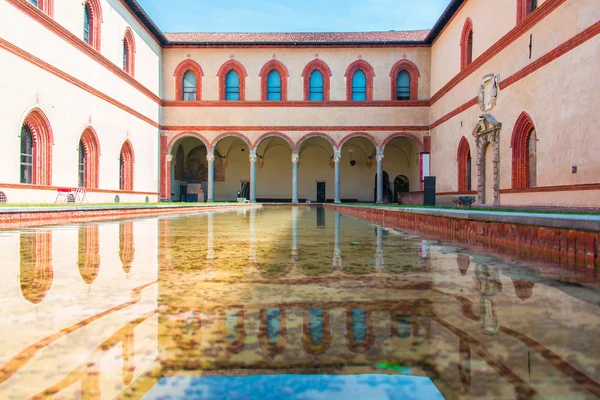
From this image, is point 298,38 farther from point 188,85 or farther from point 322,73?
point 188,85

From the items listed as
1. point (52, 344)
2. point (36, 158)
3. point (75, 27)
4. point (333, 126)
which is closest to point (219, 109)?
point (333, 126)

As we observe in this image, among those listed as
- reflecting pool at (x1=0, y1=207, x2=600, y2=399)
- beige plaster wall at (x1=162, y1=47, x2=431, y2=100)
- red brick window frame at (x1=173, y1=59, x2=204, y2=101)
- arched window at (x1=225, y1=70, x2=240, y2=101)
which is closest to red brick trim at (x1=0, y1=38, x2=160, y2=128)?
red brick window frame at (x1=173, y1=59, x2=204, y2=101)

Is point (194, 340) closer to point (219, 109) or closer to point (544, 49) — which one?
point (544, 49)

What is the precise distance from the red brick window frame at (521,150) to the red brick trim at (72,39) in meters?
14.4

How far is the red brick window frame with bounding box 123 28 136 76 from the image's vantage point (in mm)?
18953

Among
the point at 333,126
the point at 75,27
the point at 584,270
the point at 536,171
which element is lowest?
the point at 584,270

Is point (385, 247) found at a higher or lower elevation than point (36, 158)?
lower

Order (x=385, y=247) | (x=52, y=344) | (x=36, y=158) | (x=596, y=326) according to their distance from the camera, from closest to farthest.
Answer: (x=52, y=344) → (x=596, y=326) → (x=385, y=247) → (x=36, y=158)

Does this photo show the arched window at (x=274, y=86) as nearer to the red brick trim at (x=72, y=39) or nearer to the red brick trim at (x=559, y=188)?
the red brick trim at (x=72, y=39)

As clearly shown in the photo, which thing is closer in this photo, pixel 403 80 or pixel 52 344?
pixel 52 344

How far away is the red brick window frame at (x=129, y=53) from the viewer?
62.2 ft

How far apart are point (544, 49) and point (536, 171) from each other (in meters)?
3.35

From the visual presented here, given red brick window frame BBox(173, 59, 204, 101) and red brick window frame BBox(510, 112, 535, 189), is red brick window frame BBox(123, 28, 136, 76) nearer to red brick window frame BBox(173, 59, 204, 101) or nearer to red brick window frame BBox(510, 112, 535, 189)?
red brick window frame BBox(173, 59, 204, 101)

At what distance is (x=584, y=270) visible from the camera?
2303 mm
